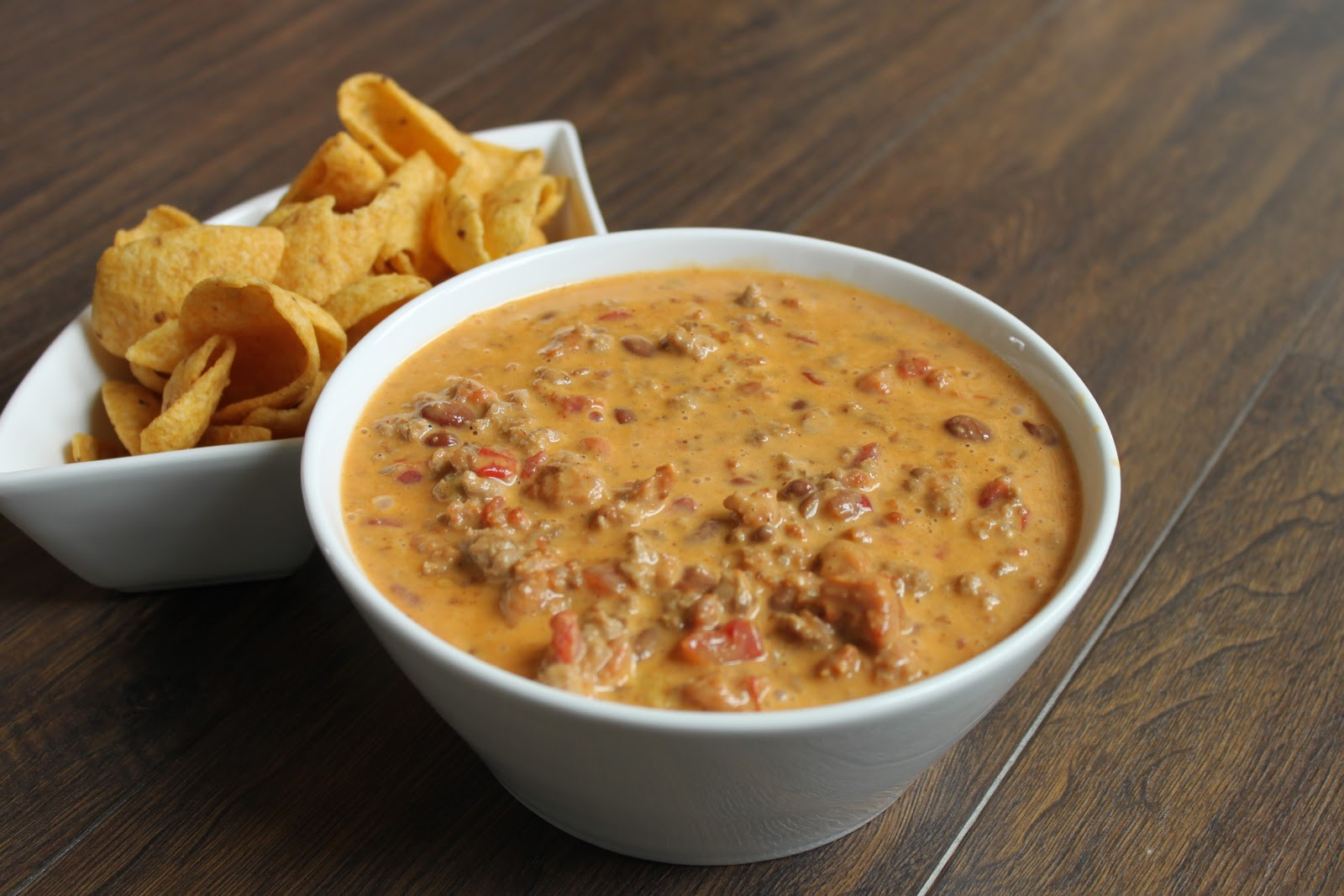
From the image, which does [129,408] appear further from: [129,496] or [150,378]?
[129,496]

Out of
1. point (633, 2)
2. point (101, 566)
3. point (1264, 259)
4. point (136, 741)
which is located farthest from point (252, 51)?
point (1264, 259)

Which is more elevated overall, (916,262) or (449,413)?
(449,413)

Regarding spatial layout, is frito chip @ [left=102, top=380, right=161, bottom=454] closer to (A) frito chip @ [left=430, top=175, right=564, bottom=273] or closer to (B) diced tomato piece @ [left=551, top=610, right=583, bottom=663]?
(A) frito chip @ [left=430, top=175, right=564, bottom=273]

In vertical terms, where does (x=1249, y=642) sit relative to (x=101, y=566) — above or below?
below

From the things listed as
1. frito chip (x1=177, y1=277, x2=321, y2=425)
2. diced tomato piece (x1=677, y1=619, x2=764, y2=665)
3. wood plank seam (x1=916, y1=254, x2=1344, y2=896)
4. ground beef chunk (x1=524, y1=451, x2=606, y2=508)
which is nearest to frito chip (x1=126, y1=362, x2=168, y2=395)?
frito chip (x1=177, y1=277, x2=321, y2=425)

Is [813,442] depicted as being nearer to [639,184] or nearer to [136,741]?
[136,741]

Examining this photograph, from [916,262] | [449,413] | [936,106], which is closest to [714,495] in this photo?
[449,413]
